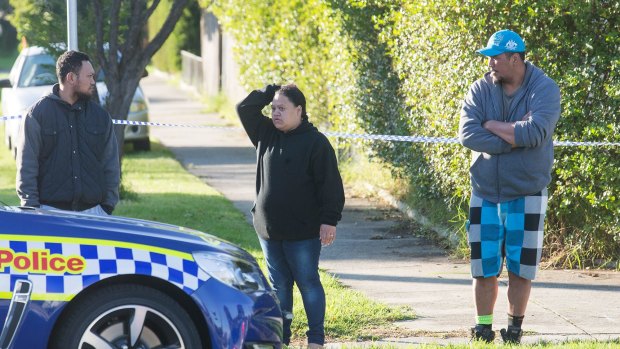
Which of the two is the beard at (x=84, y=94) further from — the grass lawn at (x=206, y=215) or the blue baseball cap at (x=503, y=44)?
the blue baseball cap at (x=503, y=44)

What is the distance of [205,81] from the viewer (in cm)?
2973

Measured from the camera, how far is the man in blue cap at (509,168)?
621 cm

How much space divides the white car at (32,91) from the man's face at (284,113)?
9.49m

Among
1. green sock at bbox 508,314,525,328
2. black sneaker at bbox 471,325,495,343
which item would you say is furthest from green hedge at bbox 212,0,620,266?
black sneaker at bbox 471,325,495,343

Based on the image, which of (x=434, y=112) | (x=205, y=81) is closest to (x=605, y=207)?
(x=434, y=112)

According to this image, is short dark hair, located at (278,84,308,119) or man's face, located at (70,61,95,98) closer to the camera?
short dark hair, located at (278,84,308,119)

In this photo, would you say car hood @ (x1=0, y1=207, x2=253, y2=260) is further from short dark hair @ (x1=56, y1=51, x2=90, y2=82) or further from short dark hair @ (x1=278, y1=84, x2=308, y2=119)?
short dark hair @ (x1=56, y1=51, x2=90, y2=82)

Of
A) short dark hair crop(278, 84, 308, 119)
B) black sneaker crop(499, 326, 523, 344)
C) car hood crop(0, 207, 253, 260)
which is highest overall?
short dark hair crop(278, 84, 308, 119)

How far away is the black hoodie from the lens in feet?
19.6

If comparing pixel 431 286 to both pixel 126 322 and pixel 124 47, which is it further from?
pixel 124 47

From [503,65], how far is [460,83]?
9.36ft

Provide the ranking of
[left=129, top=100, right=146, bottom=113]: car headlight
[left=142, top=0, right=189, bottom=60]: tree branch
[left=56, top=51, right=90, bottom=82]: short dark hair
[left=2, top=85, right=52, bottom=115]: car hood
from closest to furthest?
[left=56, top=51, right=90, bottom=82]: short dark hair, [left=142, top=0, right=189, bottom=60]: tree branch, [left=2, top=85, right=52, bottom=115]: car hood, [left=129, top=100, right=146, bottom=113]: car headlight

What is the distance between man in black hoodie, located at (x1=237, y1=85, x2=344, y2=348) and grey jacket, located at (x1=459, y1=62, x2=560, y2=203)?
2.88 feet

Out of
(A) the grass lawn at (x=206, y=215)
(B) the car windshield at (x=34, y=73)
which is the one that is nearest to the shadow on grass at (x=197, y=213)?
(A) the grass lawn at (x=206, y=215)
